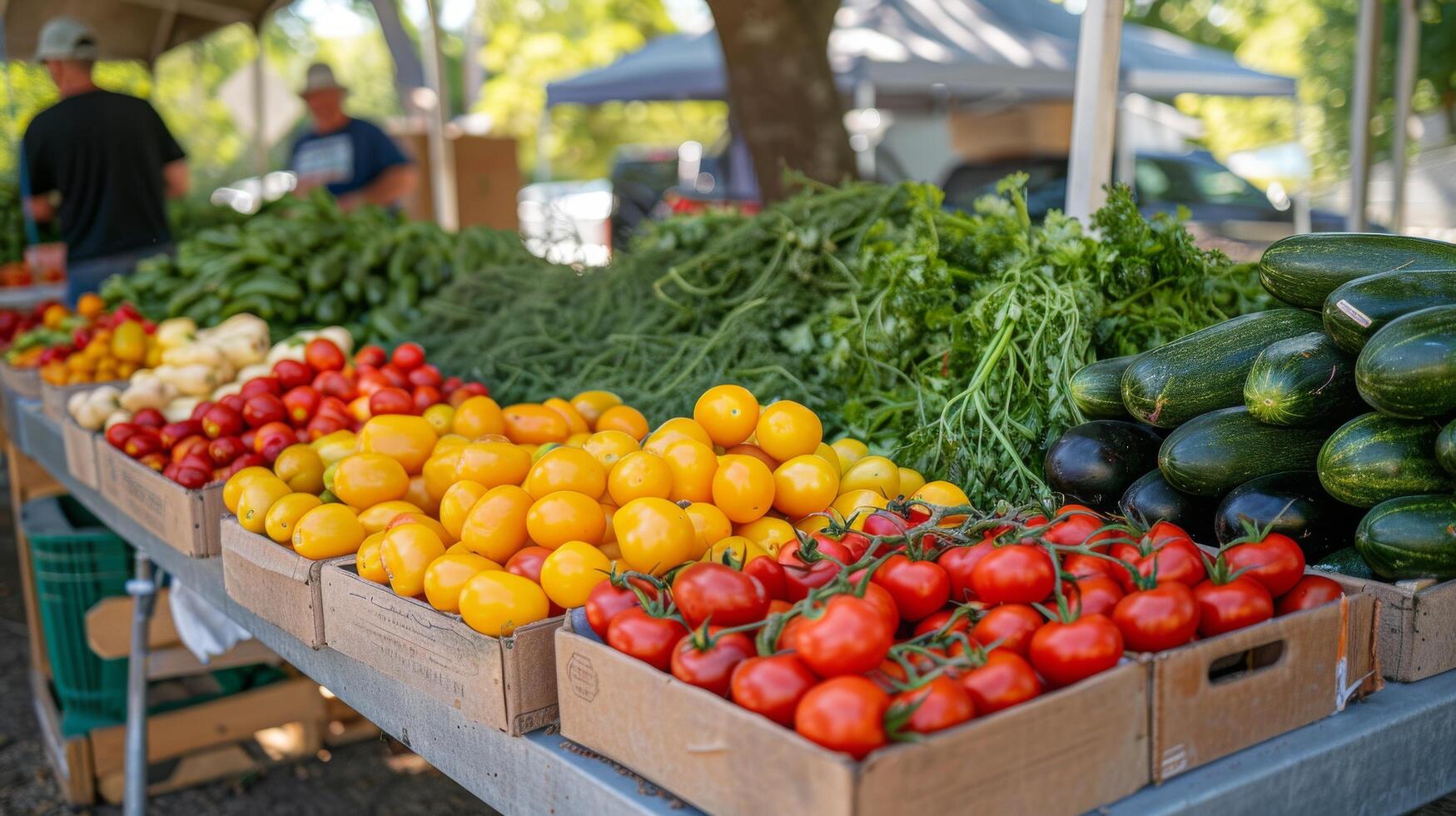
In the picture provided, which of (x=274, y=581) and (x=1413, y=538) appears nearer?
(x=1413, y=538)

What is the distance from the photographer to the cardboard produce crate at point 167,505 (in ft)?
8.21

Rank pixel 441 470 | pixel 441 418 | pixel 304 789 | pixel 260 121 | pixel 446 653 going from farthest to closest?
pixel 260 121 → pixel 304 789 → pixel 441 418 → pixel 441 470 → pixel 446 653

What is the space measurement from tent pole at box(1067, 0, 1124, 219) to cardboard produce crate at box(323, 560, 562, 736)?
2112 millimetres

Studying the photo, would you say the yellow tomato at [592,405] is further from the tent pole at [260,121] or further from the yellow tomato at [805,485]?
the tent pole at [260,121]

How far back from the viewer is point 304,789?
3.85 m

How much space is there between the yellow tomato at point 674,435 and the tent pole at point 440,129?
5171mm

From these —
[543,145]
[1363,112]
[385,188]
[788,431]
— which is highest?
[543,145]

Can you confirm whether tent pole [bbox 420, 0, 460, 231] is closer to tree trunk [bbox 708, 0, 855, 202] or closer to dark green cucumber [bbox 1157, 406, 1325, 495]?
tree trunk [bbox 708, 0, 855, 202]

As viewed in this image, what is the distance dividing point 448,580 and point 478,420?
0.84 m

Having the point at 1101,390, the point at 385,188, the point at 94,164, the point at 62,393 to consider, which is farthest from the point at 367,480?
the point at 385,188

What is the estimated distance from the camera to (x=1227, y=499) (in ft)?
6.49

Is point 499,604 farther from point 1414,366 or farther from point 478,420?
point 1414,366

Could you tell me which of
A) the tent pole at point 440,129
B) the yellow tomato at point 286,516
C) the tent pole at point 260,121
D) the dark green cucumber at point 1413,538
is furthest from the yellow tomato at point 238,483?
the tent pole at point 260,121

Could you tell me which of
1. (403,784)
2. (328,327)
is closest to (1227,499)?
(403,784)
